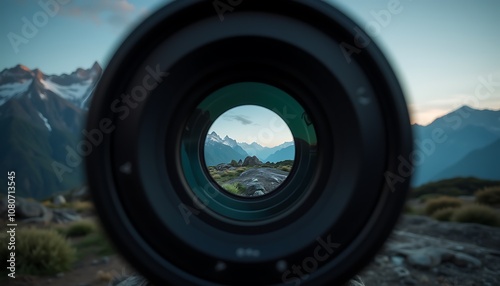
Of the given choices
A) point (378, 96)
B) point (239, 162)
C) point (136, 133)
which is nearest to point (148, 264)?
point (136, 133)

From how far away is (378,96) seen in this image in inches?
24.7

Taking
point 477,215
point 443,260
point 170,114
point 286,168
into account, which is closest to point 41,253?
point 286,168

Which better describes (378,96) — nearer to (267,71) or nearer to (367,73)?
(367,73)

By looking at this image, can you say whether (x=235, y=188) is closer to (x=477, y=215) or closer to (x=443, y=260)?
(x=443, y=260)

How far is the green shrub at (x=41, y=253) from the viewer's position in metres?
2.53

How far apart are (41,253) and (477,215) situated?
357cm

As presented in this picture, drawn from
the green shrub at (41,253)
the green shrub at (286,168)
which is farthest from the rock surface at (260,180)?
the green shrub at (41,253)

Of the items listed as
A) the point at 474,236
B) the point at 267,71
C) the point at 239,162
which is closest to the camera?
the point at 267,71

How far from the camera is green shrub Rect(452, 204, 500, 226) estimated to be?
3018 mm

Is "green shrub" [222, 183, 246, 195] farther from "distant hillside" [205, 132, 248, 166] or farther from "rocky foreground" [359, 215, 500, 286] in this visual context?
"rocky foreground" [359, 215, 500, 286]

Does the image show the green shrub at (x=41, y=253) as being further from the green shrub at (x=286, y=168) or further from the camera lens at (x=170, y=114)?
the camera lens at (x=170, y=114)

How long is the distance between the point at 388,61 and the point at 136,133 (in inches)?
18.1

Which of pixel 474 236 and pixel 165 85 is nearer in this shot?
pixel 165 85

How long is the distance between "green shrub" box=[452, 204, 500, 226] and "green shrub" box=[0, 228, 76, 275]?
10.9ft
